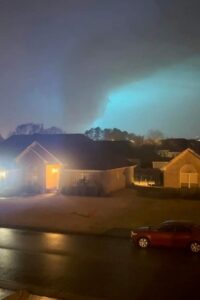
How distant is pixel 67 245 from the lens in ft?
74.5

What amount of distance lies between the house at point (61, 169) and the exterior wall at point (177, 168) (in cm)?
577

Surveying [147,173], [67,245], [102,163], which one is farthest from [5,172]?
[67,245]

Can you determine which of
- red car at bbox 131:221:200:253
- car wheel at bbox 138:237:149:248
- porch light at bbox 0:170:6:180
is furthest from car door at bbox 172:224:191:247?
porch light at bbox 0:170:6:180

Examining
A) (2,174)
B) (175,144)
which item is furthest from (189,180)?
(175,144)

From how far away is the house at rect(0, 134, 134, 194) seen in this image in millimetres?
45719

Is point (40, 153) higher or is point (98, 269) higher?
point (40, 153)

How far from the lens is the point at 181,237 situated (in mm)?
21375

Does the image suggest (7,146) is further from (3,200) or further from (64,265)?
(64,265)

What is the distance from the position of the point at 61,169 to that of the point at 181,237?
26.8m

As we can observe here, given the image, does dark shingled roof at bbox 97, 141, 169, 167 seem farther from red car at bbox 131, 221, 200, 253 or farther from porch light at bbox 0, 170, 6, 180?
red car at bbox 131, 221, 200, 253

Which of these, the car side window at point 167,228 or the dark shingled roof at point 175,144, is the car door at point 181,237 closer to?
the car side window at point 167,228

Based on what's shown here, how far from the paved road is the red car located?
427mm

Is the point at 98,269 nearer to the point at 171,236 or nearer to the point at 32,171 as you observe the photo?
the point at 171,236

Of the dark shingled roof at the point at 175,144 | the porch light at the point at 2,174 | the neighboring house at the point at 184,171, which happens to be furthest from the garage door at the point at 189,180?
the dark shingled roof at the point at 175,144
